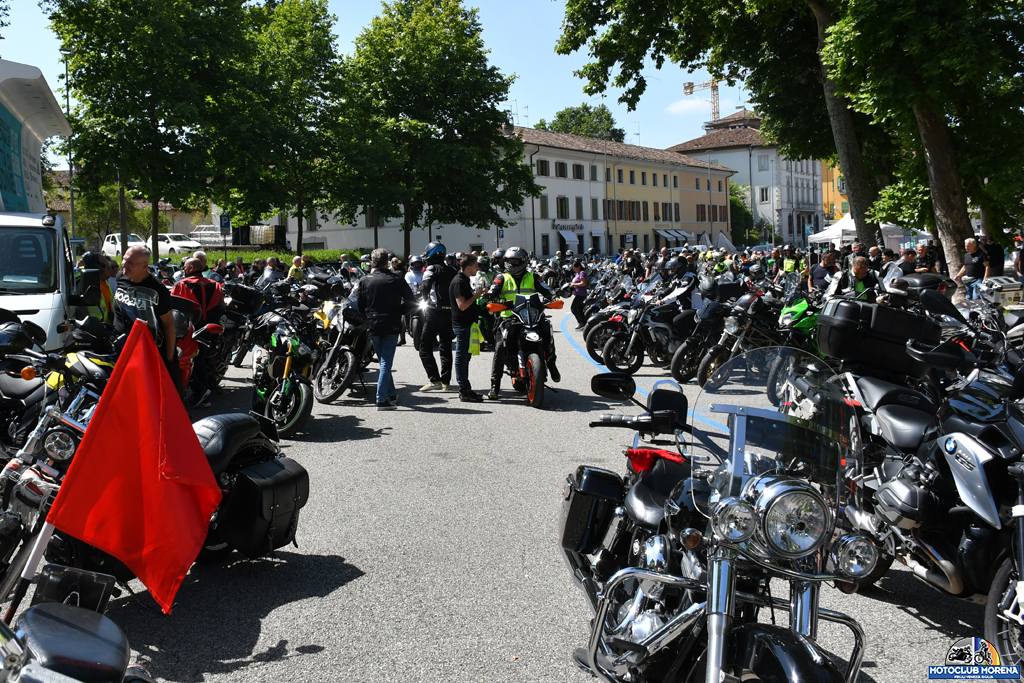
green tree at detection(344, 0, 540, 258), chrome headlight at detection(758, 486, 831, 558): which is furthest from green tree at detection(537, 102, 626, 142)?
chrome headlight at detection(758, 486, 831, 558)

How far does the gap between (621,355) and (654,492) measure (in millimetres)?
10056

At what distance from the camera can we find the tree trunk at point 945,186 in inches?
789

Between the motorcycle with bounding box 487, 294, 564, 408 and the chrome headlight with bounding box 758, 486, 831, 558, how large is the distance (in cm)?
802

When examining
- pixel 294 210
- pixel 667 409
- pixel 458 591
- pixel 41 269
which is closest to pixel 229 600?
pixel 458 591

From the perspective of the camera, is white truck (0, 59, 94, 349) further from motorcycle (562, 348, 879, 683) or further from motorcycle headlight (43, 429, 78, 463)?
motorcycle (562, 348, 879, 683)

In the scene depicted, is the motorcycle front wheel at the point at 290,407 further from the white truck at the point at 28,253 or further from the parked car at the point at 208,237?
the parked car at the point at 208,237

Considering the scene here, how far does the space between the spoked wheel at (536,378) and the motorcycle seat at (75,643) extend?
28.3 ft

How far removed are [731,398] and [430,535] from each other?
2999 millimetres

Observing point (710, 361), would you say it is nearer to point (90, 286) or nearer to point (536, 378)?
point (536, 378)

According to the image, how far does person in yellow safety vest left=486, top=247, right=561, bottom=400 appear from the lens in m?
11.2

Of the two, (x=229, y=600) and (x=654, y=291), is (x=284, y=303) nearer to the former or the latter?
(x=654, y=291)

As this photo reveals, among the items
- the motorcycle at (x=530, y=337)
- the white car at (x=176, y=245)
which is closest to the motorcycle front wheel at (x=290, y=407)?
the motorcycle at (x=530, y=337)

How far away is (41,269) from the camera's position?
10.9m

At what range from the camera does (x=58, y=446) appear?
450 cm
